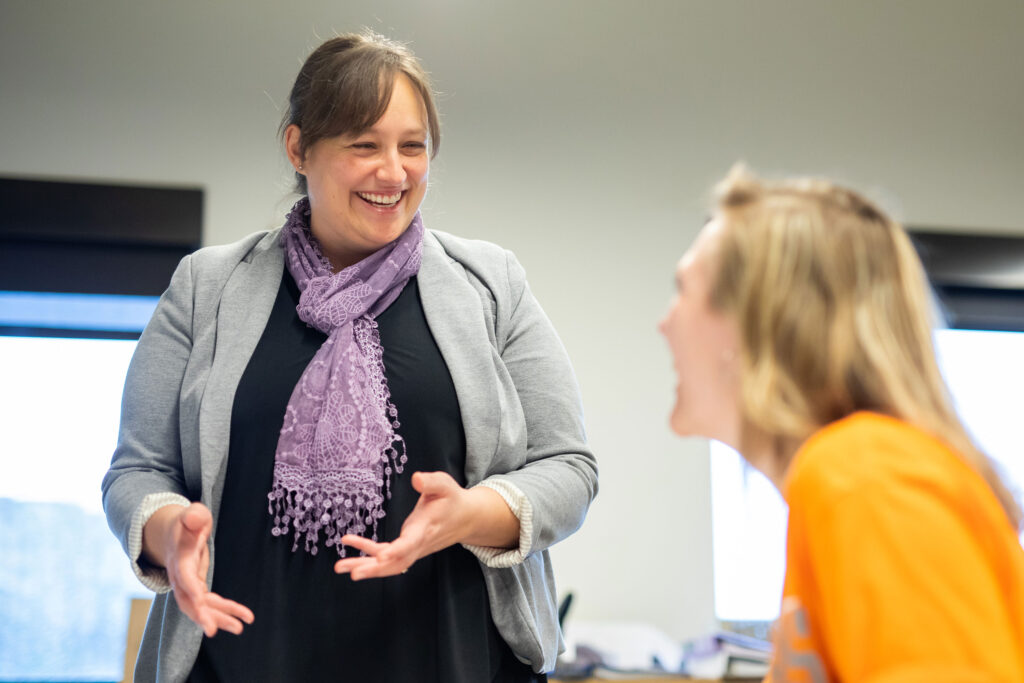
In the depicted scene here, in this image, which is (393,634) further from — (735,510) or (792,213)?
(735,510)

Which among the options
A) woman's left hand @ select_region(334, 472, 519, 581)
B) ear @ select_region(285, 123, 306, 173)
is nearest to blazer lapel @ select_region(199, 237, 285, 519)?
ear @ select_region(285, 123, 306, 173)

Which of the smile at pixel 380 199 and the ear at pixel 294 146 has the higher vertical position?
the ear at pixel 294 146

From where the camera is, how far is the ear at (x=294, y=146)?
140 cm

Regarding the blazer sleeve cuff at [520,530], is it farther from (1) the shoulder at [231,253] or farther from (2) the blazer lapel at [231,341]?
(1) the shoulder at [231,253]

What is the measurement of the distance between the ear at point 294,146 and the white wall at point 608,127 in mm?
1273

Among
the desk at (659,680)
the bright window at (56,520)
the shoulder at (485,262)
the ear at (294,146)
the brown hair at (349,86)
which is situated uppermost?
the brown hair at (349,86)

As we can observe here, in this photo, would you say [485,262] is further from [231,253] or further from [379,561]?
[379,561]

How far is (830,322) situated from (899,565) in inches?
8.9

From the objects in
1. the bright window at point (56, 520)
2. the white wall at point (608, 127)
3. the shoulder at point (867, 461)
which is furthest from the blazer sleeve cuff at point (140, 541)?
the bright window at point (56, 520)

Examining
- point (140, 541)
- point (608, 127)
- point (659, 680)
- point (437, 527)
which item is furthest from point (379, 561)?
point (608, 127)

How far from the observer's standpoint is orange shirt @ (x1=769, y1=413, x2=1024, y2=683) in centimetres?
62

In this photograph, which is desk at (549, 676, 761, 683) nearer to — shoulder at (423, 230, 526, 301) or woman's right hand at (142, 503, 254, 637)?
shoulder at (423, 230, 526, 301)

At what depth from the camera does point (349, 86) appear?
1310 mm

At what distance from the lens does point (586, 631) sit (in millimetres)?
2705
